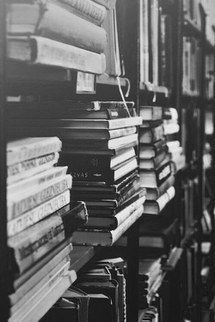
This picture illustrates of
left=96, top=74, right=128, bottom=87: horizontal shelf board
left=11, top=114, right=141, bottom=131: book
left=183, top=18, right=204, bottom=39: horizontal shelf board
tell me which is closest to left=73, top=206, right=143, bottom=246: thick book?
left=11, top=114, right=141, bottom=131: book

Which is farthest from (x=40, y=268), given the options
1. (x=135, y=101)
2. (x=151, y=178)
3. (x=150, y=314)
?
(x=150, y=314)

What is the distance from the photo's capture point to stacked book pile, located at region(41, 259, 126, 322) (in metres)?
1.20

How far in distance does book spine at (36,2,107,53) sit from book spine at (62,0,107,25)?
0.02m

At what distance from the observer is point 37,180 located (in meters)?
0.94

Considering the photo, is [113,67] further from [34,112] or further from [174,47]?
[174,47]

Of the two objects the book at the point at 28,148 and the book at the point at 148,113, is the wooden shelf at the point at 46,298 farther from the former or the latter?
the book at the point at 148,113

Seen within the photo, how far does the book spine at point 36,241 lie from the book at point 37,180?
0.20 ft

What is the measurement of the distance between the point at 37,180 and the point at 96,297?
1.71ft

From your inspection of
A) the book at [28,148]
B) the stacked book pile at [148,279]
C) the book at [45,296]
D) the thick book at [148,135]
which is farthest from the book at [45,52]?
the stacked book pile at [148,279]

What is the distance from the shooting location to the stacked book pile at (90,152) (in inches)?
51.1

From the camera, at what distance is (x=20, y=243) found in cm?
84

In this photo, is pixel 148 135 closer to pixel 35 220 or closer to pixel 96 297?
pixel 96 297

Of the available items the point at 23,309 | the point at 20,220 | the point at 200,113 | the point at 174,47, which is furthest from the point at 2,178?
the point at 200,113

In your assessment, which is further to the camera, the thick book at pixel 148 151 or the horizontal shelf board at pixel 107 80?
the thick book at pixel 148 151
